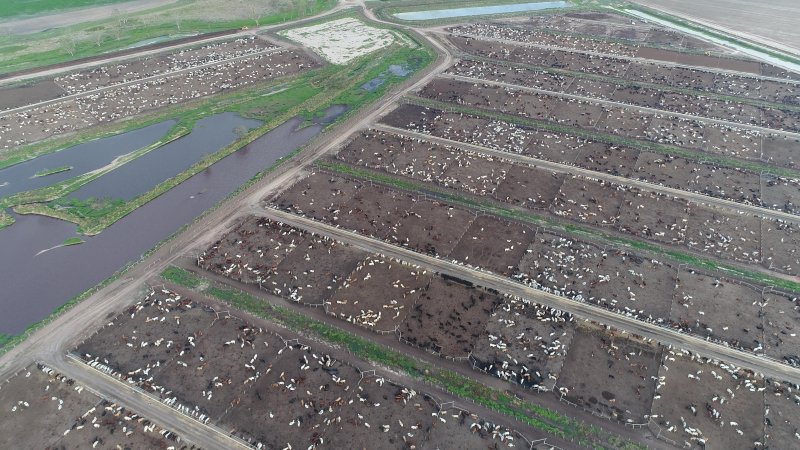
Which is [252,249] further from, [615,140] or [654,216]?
[615,140]

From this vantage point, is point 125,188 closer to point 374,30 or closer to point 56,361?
point 56,361

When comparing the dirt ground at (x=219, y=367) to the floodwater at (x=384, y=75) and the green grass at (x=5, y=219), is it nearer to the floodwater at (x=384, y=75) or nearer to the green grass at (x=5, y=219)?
the green grass at (x=5, y=219)

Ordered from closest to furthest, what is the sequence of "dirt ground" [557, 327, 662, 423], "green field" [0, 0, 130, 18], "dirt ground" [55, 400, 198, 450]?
"dirt ground" [55, 400, 198, 450]
"dirt ground" [557, 327, 662, 423]
"green field" [0, 0, 130, 18]

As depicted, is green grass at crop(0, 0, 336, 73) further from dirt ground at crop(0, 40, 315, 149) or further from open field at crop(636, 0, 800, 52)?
open field at crop(636, 0, 800, 52)

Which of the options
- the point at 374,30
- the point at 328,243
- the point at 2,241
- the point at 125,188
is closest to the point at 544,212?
the point at 328,243

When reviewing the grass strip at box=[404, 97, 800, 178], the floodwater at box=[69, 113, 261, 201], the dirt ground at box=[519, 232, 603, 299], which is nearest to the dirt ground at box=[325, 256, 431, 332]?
the dirt ground at box=[519, 232, 603, 299]

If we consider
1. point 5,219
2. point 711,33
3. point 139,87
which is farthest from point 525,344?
point 711,33
